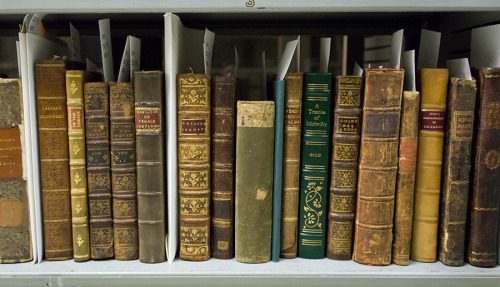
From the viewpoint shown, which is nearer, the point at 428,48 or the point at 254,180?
the point at 254,180

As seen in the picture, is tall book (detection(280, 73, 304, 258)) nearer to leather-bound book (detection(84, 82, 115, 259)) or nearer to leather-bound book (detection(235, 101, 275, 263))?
leather-bound book (detection(235, 101, 275, 263))

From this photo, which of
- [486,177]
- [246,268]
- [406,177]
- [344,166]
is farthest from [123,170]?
[486,177]

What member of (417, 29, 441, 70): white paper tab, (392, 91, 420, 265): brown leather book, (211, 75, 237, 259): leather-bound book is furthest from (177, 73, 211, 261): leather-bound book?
(417, 29, 441, 70): white paper tab

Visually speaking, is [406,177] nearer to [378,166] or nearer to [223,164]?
[378,166]

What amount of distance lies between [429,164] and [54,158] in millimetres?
718

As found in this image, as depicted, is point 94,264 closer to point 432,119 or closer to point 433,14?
point 432,119

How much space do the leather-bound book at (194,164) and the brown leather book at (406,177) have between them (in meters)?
0.37

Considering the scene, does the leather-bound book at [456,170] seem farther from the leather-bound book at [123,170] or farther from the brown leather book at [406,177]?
the leather-bound book at [123,170]

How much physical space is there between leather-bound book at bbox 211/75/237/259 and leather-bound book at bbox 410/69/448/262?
0.36m

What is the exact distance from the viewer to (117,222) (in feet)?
2.35

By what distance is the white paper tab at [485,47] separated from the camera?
70 cm

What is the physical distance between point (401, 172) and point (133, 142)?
20.3 inches

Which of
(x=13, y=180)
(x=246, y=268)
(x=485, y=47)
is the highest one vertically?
(x=485, y=47)

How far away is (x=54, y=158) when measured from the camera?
695 mm
